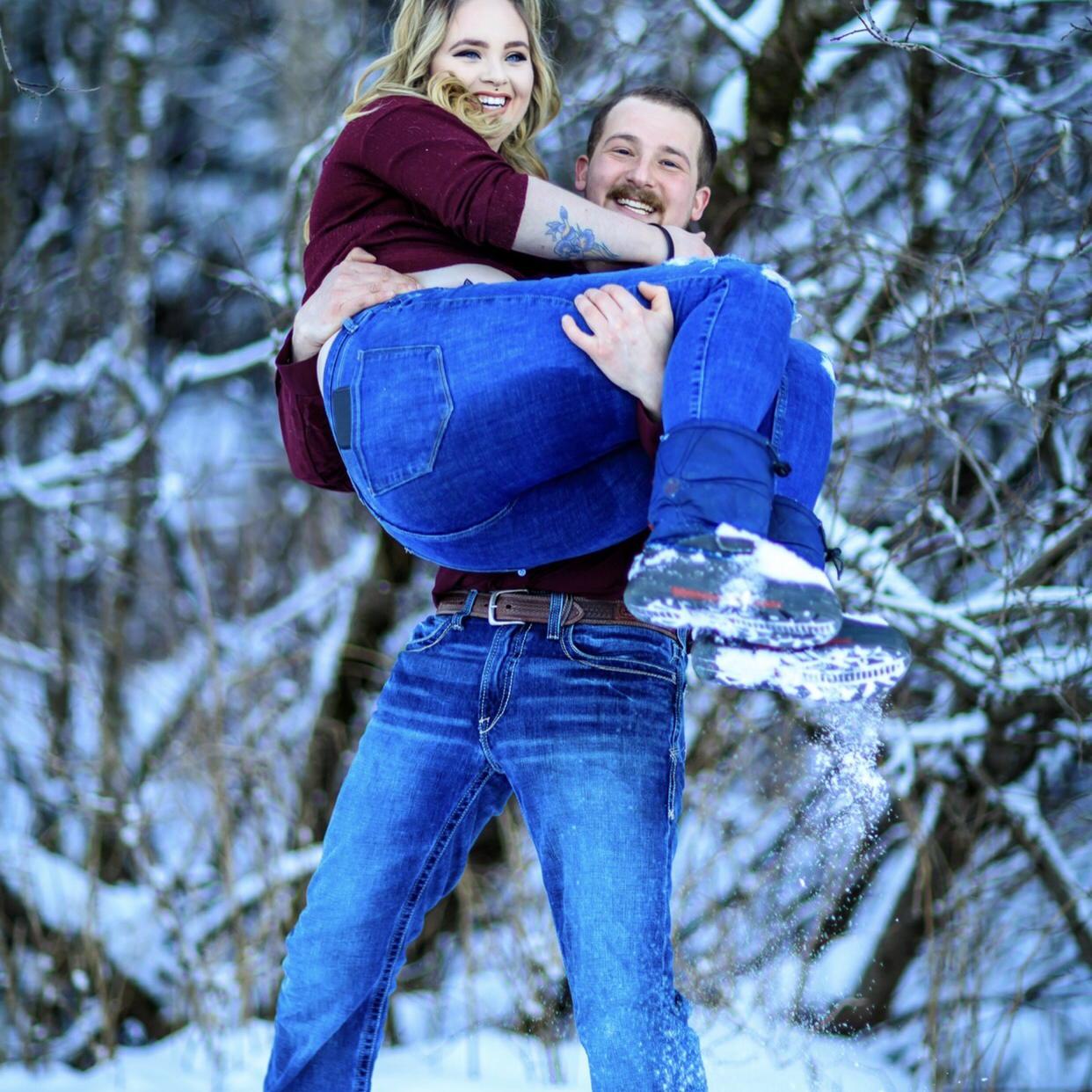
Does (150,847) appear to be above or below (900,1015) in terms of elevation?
above

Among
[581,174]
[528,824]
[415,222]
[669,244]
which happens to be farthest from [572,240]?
[528,824]

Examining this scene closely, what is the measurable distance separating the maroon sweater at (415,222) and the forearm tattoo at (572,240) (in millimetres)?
58

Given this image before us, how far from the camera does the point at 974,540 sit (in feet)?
12.9

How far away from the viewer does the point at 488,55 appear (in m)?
1.93

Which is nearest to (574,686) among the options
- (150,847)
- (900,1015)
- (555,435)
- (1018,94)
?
(555,435)

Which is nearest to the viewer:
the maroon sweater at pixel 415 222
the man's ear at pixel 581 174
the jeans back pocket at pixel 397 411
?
the jeans back pocket at pixel 397 411

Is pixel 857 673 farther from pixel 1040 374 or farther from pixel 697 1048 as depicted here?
pixel 1040 374

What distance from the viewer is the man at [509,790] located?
165cm

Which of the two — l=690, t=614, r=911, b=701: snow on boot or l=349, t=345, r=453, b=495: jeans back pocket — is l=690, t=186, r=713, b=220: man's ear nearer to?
l=349, t=345, r=453, b=495: jeans back pocket

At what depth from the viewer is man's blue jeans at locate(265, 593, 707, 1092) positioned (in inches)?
64.8

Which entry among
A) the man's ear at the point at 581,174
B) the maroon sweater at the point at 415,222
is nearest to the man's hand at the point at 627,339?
the maroon sweater at the point at 415,222

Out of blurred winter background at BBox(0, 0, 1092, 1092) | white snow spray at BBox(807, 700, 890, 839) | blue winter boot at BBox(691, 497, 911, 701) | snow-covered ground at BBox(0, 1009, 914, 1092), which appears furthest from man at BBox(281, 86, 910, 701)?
snow-covered ground at BBox(0, 1009, 914, 1092)

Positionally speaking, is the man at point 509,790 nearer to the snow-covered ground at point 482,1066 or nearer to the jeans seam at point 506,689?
the jeans seam at point 506,689

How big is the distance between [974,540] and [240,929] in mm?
2678
